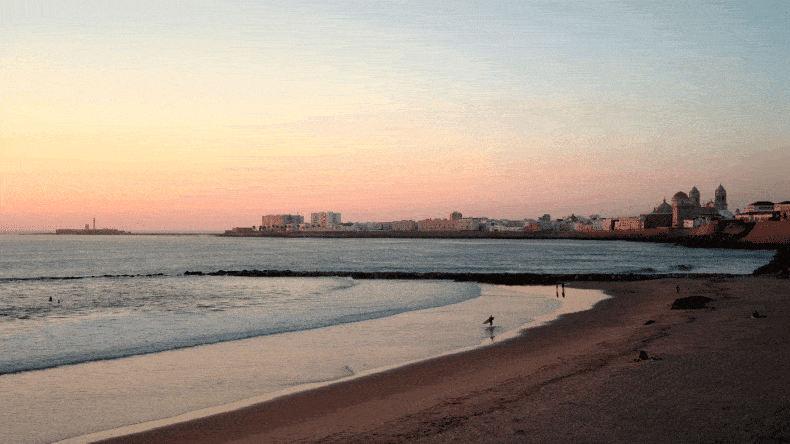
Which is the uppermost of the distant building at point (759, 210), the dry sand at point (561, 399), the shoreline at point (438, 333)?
the distant building at point (759, 210)

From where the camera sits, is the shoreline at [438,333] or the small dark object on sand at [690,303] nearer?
the shoreline at [438,333]

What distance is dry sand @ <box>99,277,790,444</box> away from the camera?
743 cm

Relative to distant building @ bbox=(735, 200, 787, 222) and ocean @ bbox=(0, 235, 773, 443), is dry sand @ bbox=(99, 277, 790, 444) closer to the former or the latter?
ocean @ bbox=(0, 235, 773, 443)

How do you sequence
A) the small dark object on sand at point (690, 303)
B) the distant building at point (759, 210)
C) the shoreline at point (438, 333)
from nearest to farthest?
Answer: the shoreline at point (438, 333)
the small dark object on sand at point (690, 303)
the distant building at point (759, 210)

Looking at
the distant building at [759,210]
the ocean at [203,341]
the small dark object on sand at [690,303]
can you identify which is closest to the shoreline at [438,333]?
the ocean at [203,341]

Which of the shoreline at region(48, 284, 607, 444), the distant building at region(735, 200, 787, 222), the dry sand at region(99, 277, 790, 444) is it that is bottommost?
the shoreline at region(48, 284, 607, 444)

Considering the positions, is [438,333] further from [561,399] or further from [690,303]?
[690,303]

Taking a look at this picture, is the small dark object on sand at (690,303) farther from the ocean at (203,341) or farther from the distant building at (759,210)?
the distant building at (759,210)

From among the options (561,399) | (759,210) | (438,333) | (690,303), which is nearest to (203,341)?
(438,333)

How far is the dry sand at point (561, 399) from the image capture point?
24.4ft

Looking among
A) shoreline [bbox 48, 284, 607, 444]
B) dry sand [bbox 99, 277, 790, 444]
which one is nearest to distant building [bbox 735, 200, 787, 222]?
shoreline [bbox 48, 284, 607, 444]

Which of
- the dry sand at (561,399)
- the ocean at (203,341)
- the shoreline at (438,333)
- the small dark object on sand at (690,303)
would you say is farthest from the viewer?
the small dark object on sand at (690,303)

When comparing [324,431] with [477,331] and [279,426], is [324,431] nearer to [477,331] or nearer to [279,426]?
[279,426]

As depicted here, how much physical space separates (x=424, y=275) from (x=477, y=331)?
91.9ft
